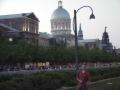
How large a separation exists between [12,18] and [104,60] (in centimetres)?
3423

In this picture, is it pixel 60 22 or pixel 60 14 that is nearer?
pixel 60 14

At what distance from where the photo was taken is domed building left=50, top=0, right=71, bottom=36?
169 m

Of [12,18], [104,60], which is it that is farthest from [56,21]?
[104,60]

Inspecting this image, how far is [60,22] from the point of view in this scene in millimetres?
170875

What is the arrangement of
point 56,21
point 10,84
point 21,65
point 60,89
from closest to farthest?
point 10,84 < point 60,89 < point 21,65 < point 56,21

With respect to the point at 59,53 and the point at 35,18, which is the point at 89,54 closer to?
the point at 59,53

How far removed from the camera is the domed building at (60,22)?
556 ft

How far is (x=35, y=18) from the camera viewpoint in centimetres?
13712

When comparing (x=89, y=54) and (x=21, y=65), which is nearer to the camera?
(x=21, y=65)

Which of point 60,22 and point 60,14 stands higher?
point 60,14

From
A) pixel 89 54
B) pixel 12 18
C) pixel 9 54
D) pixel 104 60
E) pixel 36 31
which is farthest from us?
pixel 36 31

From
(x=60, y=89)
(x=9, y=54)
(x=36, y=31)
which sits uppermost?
(x=36, y=31)

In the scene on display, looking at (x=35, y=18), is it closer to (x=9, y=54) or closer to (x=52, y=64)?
(x=52, y=64)

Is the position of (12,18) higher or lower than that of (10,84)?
higher
